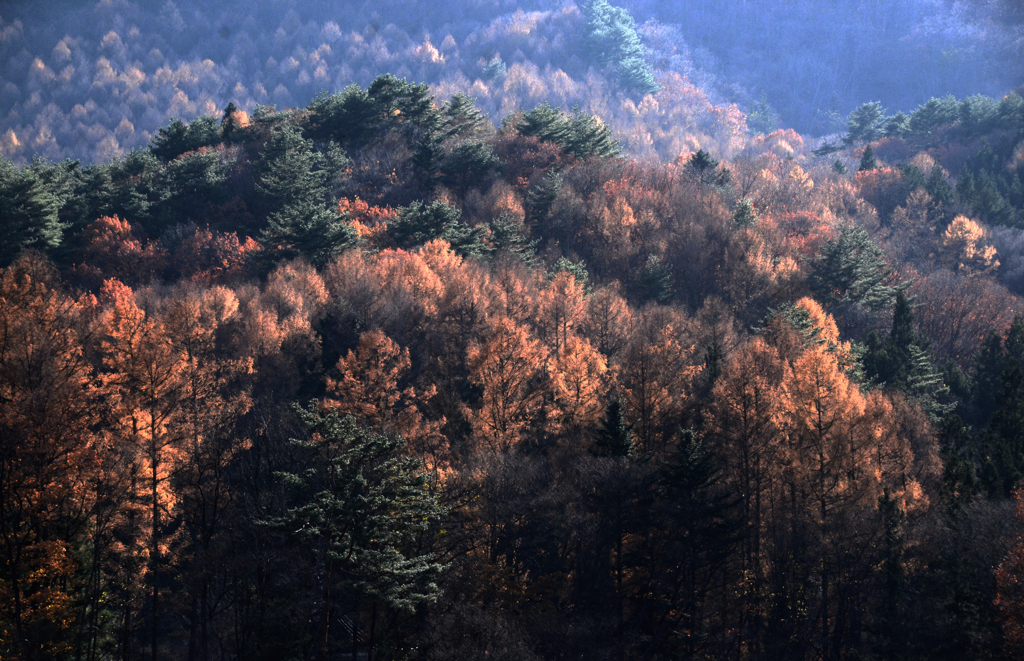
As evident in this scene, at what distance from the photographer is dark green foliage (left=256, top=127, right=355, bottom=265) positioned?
202 ft

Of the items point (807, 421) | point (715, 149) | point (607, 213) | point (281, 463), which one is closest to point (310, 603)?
point (281, 463)

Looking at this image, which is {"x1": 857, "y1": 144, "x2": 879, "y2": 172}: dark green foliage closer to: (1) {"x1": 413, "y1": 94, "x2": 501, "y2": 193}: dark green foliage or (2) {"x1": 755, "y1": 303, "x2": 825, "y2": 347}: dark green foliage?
(1) {"x1": 413, "y1": 94, "x2": 501, "y2": 193}: dark green foliage

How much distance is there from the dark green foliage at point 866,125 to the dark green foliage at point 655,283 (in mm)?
85538

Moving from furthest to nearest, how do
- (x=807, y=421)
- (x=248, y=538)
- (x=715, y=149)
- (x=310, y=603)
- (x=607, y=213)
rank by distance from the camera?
(x=715, y=149), (x=607, y=213), (x=807, y=421), (x=248, y=538), (x=310, y=603)

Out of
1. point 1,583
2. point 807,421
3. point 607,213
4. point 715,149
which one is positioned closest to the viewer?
point 1,583

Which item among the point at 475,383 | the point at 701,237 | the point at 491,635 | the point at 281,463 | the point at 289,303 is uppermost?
the point at 701,237

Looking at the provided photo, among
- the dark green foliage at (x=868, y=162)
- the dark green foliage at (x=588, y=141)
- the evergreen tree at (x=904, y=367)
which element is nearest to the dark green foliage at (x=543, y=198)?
the dark green foliage at (x=588, y=141)

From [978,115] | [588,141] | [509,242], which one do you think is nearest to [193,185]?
[509,242]

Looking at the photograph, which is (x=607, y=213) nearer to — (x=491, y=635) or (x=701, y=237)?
(x=701, y=237)

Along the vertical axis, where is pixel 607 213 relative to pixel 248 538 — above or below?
above

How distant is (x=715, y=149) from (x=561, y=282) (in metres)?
128

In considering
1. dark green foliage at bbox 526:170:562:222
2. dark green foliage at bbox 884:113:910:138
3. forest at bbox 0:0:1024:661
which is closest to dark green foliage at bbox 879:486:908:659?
forest at bbox 0:0:1024:661

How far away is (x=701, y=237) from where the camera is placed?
249 feet

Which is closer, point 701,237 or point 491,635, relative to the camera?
point 491,635
